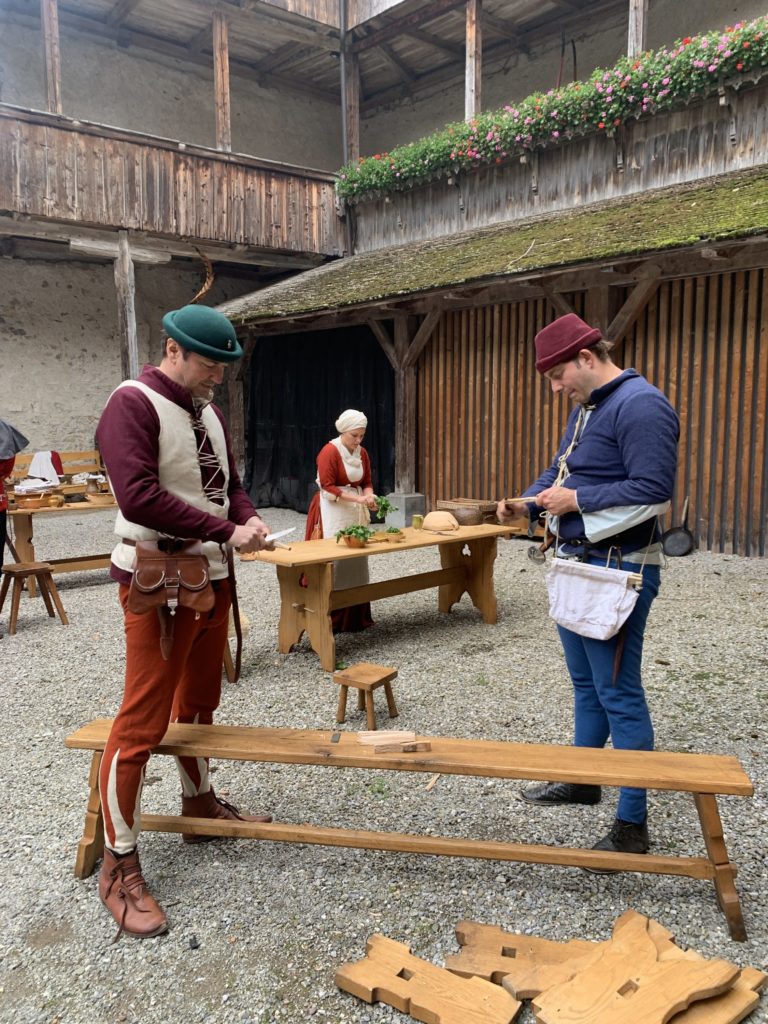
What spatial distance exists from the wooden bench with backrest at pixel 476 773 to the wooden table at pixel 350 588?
1971 millimetres

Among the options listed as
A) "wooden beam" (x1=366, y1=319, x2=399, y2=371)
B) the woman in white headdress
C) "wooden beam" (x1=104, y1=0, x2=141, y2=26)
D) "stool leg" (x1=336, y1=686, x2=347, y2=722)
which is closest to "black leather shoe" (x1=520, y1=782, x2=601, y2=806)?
"stool leg" (x1=336, y1=686, x2=347, y2=722)

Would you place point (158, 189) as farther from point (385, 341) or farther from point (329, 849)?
point (329, 849)

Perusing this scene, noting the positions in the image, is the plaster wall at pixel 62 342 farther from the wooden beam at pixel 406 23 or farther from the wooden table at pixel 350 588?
the wooden table at pixel 350 588

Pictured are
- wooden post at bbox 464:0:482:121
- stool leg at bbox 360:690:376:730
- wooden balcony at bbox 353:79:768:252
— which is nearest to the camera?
stool leg at bbox 360:690:376:730

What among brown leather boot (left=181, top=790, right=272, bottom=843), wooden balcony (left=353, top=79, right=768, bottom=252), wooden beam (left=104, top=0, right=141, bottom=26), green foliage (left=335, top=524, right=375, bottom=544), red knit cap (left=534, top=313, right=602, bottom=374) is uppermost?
wooden beam (left=104, top=0, right=141, bottom=26)

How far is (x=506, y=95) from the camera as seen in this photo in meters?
13.2

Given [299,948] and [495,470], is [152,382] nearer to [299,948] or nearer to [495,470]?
[299,948]

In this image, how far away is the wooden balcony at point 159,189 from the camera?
925 centimetres

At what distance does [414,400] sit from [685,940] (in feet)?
28.3

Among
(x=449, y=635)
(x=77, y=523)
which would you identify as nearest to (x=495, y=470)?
(x=449, y=635)

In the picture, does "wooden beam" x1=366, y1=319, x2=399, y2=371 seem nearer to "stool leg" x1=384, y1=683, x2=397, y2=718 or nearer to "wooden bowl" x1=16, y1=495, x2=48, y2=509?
"wooden bowl" x1=16, y1=495, x2=48, y2=509

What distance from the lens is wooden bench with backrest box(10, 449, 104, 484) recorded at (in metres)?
11.3

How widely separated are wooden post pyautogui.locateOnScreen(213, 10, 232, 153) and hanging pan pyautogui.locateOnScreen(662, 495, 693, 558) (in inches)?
320

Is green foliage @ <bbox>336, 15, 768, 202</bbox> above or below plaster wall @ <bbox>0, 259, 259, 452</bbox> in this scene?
above
